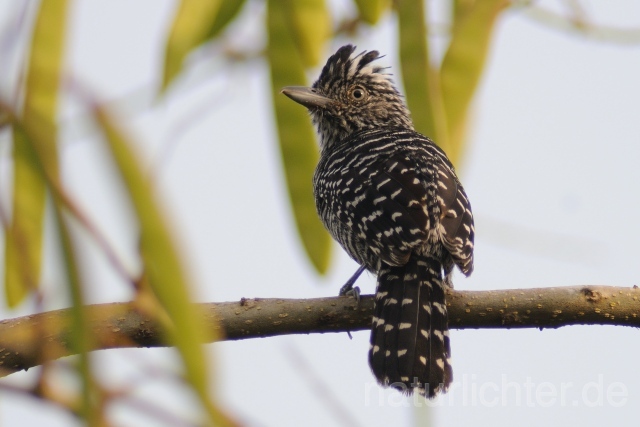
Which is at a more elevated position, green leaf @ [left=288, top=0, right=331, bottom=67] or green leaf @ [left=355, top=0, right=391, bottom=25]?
green leaf @ [left=355, top=0, right=391, bottom=25]

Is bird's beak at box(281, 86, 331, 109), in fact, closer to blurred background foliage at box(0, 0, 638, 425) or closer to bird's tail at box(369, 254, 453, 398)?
blurred background foliage at box(0, 0, 638, 425)

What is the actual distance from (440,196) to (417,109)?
4.33 feet

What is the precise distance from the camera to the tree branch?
3043mm

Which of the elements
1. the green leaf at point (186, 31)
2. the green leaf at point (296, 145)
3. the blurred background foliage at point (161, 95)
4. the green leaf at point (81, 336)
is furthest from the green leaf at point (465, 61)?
the green leaf at point (81, 336)

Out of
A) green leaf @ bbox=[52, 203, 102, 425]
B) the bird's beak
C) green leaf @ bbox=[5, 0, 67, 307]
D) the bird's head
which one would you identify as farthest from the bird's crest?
green leaf @ bbox=[52, 203, 102, 425]

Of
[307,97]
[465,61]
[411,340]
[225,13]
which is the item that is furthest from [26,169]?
[307,97]

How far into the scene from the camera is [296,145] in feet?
10.9

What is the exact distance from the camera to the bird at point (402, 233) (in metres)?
3.68

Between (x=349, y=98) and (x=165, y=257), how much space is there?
4569 mm

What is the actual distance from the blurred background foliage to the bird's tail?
0.48 metres

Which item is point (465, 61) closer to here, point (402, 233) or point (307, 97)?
point (402, 233)

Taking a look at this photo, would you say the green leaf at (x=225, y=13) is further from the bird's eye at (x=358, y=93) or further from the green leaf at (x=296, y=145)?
the bird's eye at (x=358, y=93)

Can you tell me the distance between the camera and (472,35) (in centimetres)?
334

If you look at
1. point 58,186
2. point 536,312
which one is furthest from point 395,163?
point 58,186
